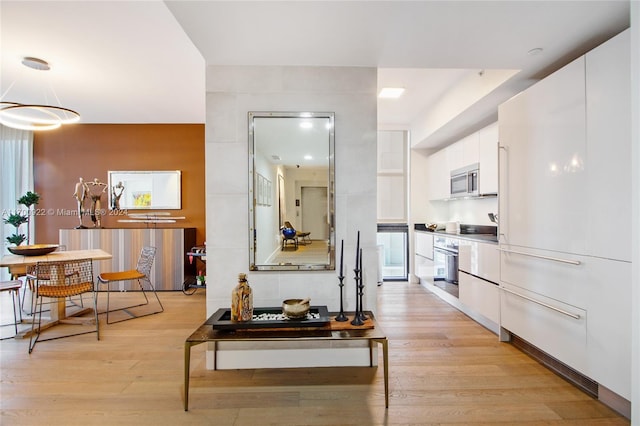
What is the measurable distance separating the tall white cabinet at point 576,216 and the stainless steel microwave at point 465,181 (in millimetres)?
1148

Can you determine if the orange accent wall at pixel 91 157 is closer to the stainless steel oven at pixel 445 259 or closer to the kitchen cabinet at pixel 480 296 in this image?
the stainless steel oven at pixel 445 259

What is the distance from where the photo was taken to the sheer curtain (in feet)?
16.1

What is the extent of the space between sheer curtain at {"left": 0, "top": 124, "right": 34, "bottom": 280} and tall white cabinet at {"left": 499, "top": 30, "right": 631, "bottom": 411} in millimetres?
7111

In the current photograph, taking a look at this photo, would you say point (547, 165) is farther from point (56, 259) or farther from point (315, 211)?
point (56, 259)

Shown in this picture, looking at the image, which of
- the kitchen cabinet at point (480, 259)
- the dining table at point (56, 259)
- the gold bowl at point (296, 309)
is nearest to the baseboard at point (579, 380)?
the kitchen cabinet at point (480, 259)

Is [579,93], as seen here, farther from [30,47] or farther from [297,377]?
[30,47]

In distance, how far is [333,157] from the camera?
2.29 meters

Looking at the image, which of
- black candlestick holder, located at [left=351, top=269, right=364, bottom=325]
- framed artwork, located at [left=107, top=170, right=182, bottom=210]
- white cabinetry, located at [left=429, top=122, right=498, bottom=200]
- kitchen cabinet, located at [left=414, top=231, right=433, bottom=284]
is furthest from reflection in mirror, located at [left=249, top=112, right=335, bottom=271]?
framed artwork, located at [left=107, top=170, right=182, bottom=210]

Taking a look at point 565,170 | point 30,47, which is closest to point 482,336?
point 565,170

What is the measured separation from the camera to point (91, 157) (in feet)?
16.8

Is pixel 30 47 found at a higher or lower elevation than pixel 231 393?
higher

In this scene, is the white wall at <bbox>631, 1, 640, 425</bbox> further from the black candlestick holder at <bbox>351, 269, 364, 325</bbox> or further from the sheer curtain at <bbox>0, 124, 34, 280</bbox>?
the sheer curtain at <bbox>0, 124, 34, 280</bbox>

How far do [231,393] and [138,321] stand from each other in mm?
2014

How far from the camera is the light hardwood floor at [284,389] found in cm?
175
